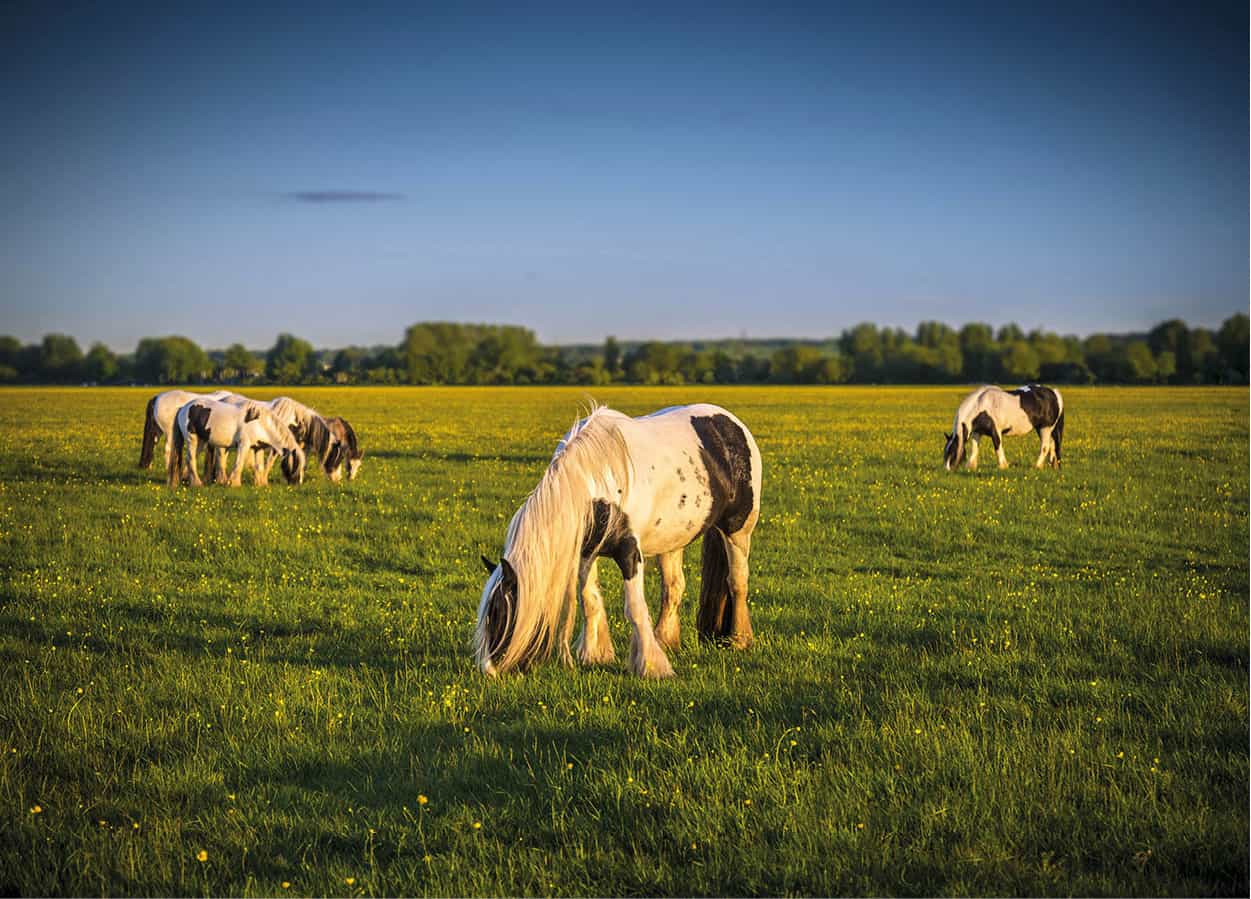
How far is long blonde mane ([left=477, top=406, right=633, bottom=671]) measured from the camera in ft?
21.9

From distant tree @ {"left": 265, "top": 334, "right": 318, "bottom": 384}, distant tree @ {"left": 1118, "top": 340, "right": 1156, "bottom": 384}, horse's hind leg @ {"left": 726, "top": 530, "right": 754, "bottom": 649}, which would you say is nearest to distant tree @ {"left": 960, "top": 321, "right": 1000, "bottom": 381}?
distant tree @ {"left": 1118, "top": 340, "right": 1156, "bottom": 384}

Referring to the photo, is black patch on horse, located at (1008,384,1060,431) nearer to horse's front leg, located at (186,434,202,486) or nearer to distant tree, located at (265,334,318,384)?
horse's front leg, located at (186,434,202,486)

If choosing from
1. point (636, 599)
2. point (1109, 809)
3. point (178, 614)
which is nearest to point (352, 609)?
point (178, 614)

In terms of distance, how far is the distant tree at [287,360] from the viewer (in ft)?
388

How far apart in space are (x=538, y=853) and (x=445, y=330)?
442ft

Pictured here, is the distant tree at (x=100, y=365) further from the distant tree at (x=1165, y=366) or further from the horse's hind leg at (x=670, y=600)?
the distant tree at (x=1165, y=366)

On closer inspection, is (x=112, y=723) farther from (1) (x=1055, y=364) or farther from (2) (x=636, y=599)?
(1) (x=1055, y=364)

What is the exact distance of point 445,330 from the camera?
135000mm

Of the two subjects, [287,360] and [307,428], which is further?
[287,360]

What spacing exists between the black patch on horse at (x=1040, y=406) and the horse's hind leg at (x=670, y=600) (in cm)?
1794

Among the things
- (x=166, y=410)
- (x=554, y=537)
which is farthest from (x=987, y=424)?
(x=166, y=410)

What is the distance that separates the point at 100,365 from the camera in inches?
3711

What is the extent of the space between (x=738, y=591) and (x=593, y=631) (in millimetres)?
1561

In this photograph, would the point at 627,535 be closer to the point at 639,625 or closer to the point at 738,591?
the point at 639,625
